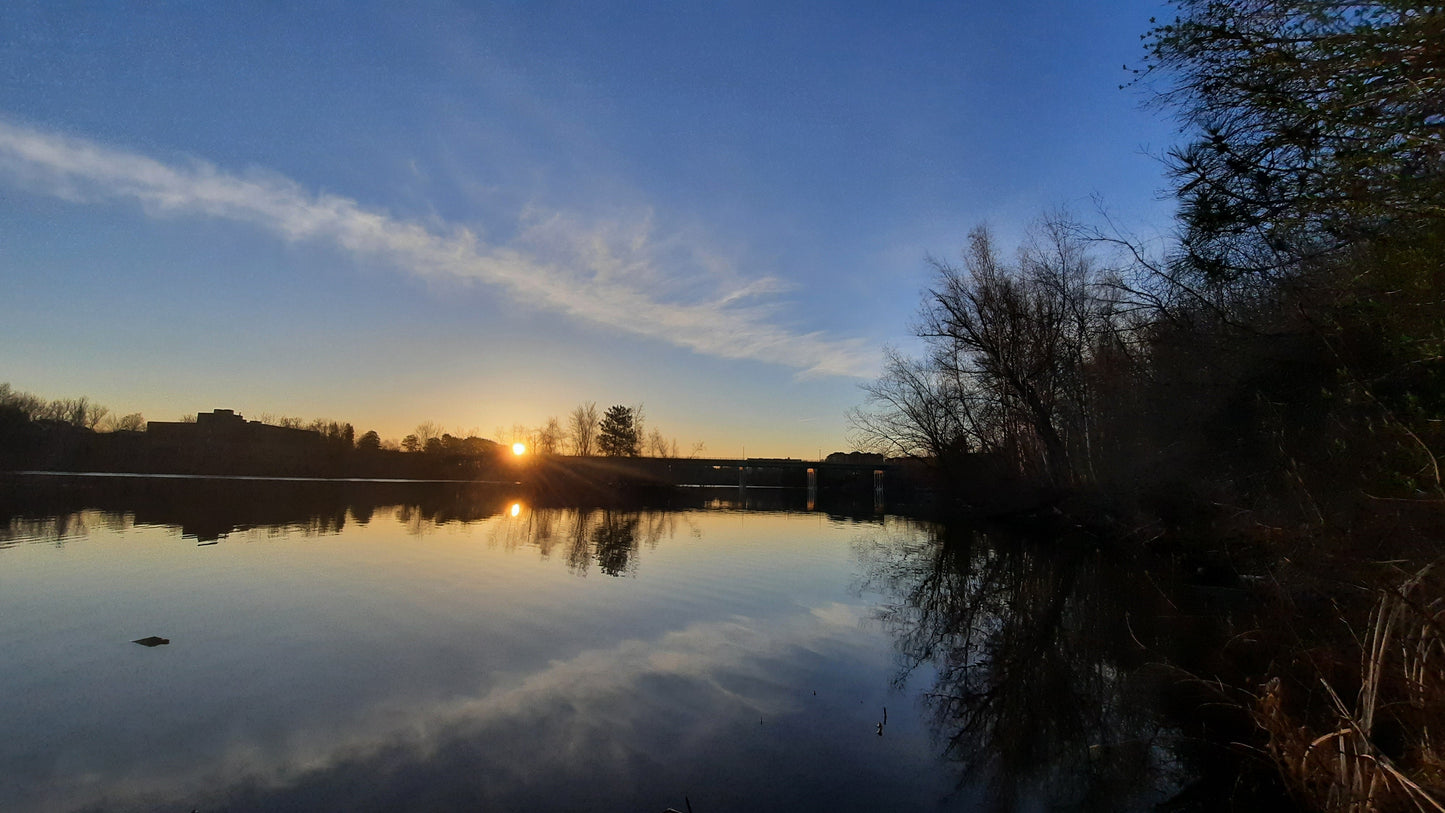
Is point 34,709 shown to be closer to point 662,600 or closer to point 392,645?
point 392,645

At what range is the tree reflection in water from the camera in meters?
6.84

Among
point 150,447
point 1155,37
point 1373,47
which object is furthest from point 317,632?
point 150,447

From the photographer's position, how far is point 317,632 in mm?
10945

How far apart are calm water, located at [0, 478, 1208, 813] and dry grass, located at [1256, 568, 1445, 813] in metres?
1.11

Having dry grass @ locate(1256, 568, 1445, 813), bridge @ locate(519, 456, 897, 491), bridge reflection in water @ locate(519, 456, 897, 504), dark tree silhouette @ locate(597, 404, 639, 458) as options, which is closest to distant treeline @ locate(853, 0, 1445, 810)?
dry grass @ locate(1256, 568, 1445, 813)

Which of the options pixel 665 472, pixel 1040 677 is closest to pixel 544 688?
pixel 1040 677

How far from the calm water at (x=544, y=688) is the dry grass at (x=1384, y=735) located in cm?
111

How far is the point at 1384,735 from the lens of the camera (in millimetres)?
6641

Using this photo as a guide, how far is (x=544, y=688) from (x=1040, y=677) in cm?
671

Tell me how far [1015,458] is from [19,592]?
130 feet

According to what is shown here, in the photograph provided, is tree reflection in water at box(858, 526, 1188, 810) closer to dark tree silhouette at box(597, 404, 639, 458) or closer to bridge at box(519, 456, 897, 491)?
bridge at box(519, 456, 897, 491)

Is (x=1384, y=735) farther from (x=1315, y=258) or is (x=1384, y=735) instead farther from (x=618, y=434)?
(x=618, y=434)

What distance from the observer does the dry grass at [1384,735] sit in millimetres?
4867

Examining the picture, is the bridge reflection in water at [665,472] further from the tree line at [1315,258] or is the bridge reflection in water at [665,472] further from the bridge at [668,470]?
the tree line at [1315,258]
